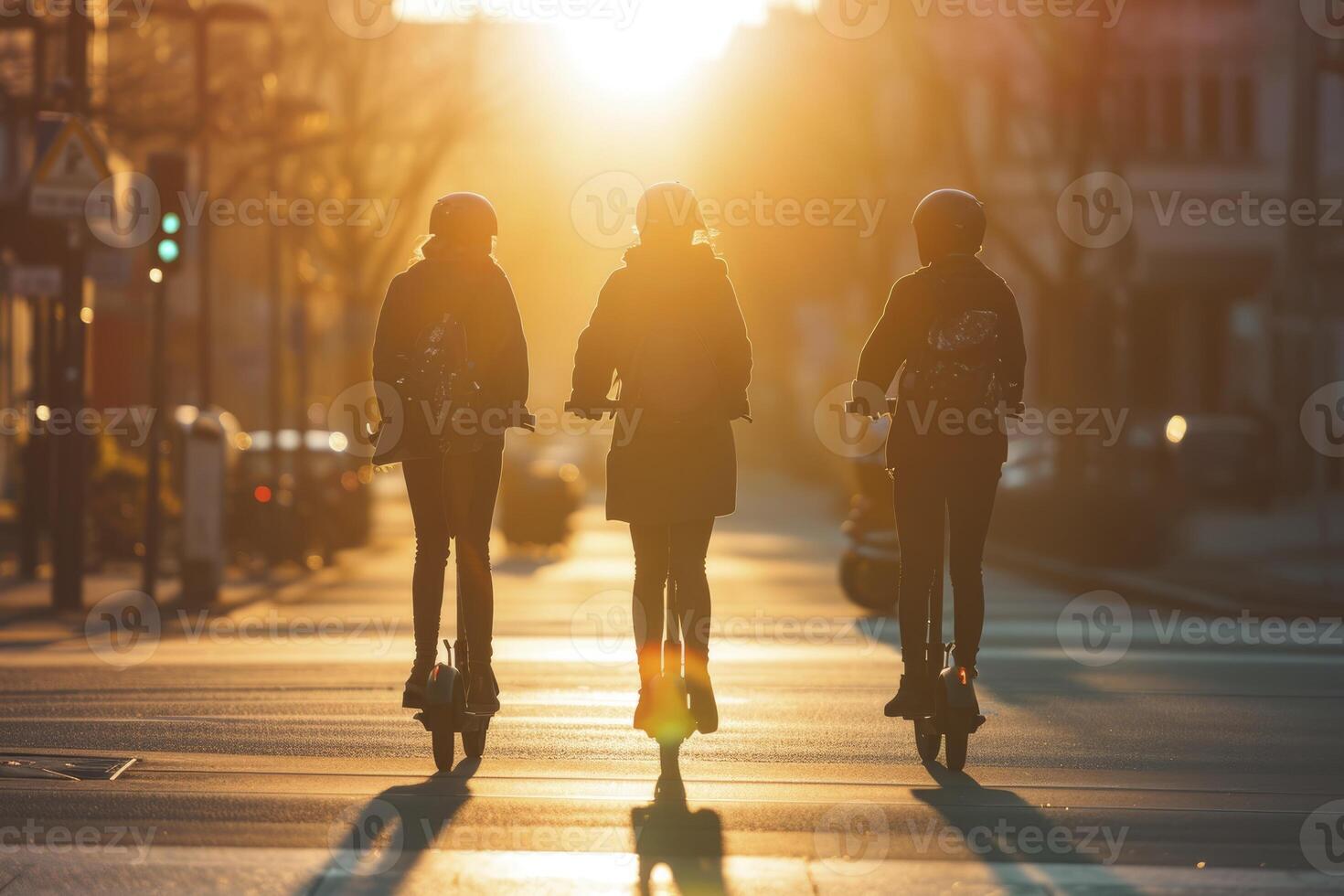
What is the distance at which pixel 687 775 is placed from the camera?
788 cm

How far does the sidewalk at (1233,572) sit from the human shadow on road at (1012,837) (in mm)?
8788

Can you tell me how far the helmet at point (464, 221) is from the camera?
8086mm

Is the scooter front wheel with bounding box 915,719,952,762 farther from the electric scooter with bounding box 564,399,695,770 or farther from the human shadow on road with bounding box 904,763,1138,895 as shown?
the electric scooter with bounding box 564,399,695,770

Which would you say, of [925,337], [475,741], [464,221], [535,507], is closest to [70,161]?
[464,221]

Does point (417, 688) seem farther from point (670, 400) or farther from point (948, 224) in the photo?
point (948, 224)

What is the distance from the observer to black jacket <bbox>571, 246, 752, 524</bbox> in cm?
790

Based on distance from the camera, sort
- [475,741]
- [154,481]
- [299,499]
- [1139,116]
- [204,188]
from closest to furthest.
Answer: [475,741] → [154,481] → [299,499] → [204,188] → [1139,116]

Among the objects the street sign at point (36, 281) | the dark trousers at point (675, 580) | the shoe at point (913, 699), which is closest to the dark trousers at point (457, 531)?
the dark trousers at point (675, 580)

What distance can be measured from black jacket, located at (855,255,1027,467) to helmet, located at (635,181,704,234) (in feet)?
2.52

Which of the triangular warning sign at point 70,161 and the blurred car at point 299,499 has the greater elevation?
the triangular warning sign at point 70,161

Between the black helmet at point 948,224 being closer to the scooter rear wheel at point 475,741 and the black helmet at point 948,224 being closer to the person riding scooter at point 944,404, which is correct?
the person riding scooter at point 944,404

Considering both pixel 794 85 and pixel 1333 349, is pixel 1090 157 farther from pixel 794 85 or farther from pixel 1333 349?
pixel 794 85

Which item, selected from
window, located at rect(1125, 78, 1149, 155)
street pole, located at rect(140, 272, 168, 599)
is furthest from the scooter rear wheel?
window, located at rect(1125, 78, 1149, 155)

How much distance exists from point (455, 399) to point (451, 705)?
1065 millimetres
